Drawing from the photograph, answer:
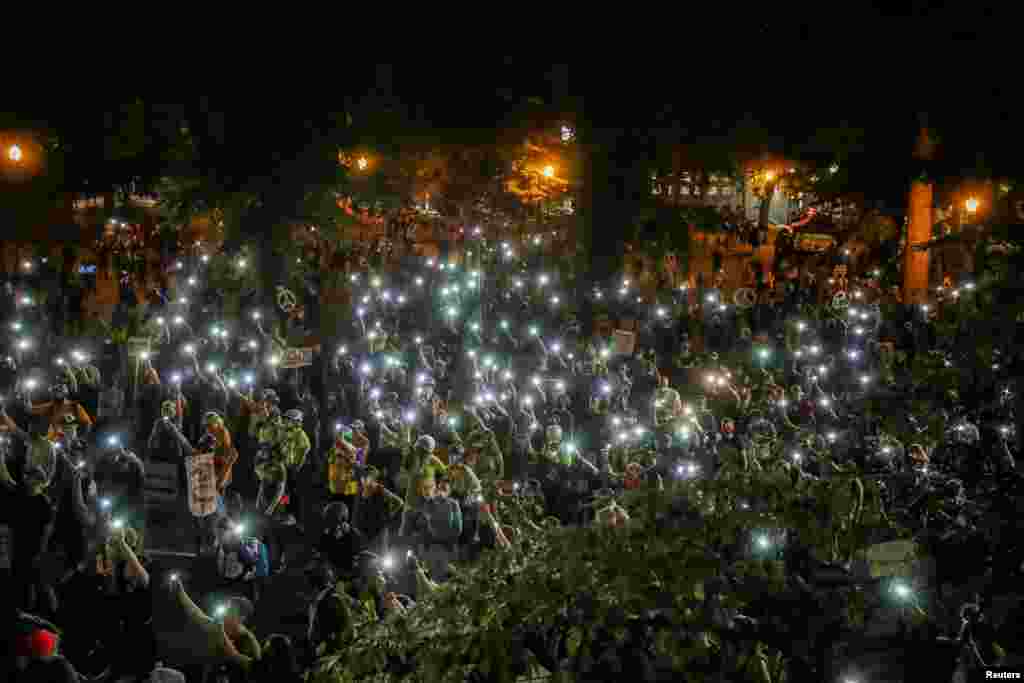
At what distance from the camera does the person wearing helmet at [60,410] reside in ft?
34.9

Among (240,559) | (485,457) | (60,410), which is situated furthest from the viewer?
(60,410)

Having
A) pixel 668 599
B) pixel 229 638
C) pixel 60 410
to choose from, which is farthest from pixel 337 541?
pixel 668 599

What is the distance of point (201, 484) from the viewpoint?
834 cm

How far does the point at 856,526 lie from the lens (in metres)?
3.73

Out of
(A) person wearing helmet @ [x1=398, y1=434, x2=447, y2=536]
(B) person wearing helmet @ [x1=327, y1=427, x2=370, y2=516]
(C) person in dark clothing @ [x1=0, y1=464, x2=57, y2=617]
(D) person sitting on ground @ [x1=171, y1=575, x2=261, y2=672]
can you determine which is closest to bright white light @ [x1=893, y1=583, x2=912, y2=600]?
(D) person sitting on ground @ [x1=171, y1=575, x2=261, y2=672]

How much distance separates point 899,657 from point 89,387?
10570 mm

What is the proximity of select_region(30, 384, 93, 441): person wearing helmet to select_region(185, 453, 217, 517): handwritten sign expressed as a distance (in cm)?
281

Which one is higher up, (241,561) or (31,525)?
(31,525)

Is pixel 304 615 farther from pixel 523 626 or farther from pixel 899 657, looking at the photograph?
pixel 523 626

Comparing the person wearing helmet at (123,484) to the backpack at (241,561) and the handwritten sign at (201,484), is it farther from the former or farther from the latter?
the backpack at (241,561)

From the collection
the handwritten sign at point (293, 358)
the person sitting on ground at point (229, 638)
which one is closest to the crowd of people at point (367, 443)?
the person sitting on ground at point (229, 638)

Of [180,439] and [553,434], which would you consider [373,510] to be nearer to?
[180,439]

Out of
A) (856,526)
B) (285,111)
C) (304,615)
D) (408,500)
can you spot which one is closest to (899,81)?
(285,111)

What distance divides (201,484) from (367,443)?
101 inches
